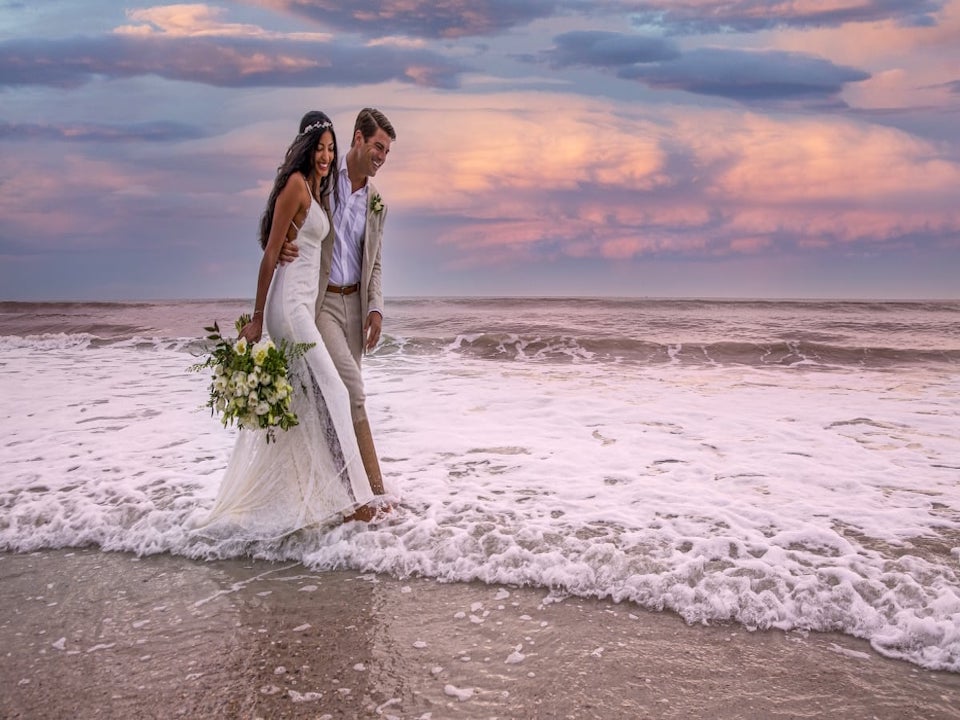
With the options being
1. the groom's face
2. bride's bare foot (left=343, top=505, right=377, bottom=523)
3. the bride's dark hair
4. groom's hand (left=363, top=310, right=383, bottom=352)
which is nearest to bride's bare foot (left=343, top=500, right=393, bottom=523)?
bride's bare foot (left=343, top=505, right=377, bottom=523)

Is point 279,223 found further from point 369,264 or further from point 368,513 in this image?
point 368,513

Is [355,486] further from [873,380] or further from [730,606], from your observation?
[873,380]

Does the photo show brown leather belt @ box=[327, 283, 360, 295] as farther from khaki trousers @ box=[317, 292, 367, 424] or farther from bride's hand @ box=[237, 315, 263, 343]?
bride's hand @ box=[237, 315, 263, 343]

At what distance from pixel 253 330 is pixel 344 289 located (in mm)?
736

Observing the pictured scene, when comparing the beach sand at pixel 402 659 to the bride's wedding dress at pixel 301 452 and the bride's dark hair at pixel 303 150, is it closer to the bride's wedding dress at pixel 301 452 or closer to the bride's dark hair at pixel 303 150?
the bride's wedding dress at pixel 301 452

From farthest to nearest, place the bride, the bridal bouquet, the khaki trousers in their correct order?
the khaki trousers < the bride < the bridal bouquet

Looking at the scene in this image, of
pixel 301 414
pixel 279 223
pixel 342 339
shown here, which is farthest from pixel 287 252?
pixel 301 414

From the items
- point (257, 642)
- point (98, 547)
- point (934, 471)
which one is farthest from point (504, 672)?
point (934, 471)

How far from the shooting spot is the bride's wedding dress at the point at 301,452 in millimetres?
4566

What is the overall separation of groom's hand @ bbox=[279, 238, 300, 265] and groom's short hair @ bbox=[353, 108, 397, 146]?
90 cm

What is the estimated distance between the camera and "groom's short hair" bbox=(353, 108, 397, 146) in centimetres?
475

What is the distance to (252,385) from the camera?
14.0 feet

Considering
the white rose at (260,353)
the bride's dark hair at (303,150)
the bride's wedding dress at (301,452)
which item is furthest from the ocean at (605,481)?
the bride's dark hair at (303,150)

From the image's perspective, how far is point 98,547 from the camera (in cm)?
464
